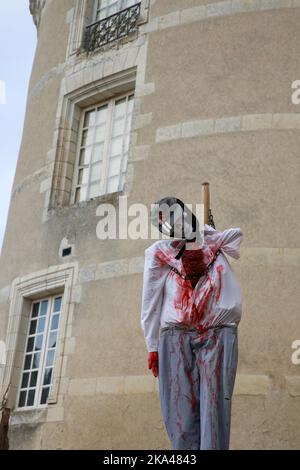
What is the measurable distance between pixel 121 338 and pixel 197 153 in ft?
8.32

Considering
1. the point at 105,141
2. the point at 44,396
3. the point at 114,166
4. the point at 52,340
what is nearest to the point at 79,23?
the point at 105,141

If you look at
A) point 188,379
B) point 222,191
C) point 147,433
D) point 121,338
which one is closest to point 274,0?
point 222,191

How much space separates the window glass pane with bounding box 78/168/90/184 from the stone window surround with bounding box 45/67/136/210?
0.12m

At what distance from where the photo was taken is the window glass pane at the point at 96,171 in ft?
35.2

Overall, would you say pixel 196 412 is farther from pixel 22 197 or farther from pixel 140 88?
pixel 22 197

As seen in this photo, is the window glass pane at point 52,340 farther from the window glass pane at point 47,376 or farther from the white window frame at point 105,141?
the white window frame at point 105,141

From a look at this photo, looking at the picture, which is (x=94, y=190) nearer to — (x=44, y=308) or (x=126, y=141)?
(x=126, y=141)

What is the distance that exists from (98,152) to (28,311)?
255cm

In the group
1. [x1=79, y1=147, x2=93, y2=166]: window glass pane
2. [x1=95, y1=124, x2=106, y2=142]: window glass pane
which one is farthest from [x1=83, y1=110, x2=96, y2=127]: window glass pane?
[x1=79, y1=147, x2=93, y2=166]: window glass pane

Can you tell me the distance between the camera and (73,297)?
9.76 meters

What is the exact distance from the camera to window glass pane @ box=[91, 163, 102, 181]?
10742mm

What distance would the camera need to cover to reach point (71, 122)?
37.0 feet

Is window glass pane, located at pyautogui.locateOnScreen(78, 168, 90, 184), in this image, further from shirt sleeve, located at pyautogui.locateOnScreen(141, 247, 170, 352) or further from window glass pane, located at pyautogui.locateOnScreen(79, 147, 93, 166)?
shirt sleeve, located at pyautogui.locateOnScreen(141, 247, 170, 352)

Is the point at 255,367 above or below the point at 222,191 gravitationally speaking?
below
